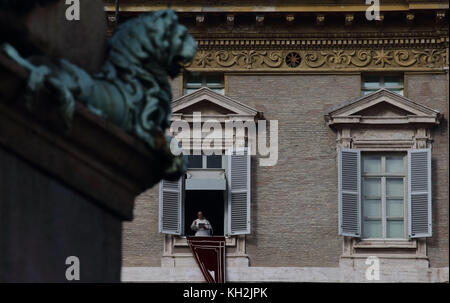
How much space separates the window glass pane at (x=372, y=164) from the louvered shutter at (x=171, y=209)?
3.86 metres

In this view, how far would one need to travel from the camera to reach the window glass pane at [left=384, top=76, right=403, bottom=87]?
117 ft

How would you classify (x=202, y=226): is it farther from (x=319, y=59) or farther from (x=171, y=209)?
(x=319, y=59)

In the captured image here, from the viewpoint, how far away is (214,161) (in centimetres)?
3516

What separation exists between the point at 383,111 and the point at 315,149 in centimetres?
167

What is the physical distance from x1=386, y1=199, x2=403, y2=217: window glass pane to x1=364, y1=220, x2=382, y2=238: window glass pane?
31 centimetres

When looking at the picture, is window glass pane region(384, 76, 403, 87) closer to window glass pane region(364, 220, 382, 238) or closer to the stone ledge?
window glass pane region(364, 220, 382, 238)

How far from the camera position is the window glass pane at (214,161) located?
35.1 m

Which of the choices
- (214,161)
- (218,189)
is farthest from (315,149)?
(218,189)

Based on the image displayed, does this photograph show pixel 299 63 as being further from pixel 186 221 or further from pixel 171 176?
pixel 171 176

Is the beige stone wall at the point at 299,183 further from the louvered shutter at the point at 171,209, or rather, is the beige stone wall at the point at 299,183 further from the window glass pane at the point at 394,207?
the window glass pane at the point at 394,207

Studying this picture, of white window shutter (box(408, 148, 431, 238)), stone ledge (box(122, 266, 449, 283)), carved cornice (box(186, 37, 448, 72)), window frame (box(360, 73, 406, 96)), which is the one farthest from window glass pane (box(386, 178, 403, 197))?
carved cornice (box(186, 37, 448, 72))

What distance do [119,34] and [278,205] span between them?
28.9m

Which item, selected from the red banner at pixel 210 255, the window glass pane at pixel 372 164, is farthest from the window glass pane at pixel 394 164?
the red banner at pixel 210 255
